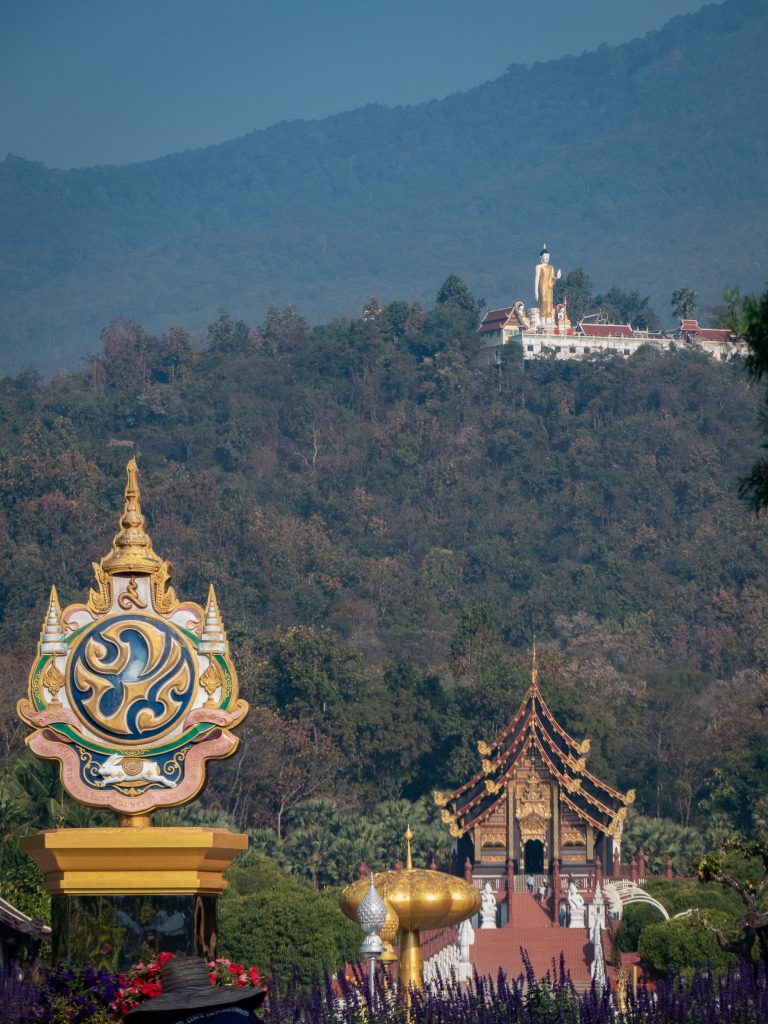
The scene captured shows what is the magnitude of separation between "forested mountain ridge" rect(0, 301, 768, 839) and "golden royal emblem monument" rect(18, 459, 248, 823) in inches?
2498

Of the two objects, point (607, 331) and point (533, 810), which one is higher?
point (607, 331)

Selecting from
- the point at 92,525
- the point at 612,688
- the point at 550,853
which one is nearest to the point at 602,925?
the point at 550,853

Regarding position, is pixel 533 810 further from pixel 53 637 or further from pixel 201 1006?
pixel 201 1006

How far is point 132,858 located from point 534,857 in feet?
200

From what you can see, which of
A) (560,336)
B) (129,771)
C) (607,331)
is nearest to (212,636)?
(129,771)

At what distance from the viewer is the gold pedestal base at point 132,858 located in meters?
13.8

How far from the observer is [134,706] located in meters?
14.1

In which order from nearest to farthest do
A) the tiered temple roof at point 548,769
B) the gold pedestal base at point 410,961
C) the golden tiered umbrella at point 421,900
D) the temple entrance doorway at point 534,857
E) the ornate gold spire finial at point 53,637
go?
1. the ornate gold spire finial at point 53,637
2. the gold pedestal base at point 410,961
3. the golden tiered umbrella at point 421,900
4. the tiered temple roof at point 548,769
5. the temple entrance doorway at point 534,857

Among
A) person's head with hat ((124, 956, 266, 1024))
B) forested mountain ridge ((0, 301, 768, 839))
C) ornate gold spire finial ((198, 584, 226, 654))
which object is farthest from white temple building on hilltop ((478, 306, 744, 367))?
person's head with hat ((124, 956, 266, 1024))

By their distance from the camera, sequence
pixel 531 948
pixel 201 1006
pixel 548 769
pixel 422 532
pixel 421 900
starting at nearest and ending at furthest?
pixel 201 1006 < pixel 421 900 < pixel 531 948 < pixel 548 769 < pixel 422 532

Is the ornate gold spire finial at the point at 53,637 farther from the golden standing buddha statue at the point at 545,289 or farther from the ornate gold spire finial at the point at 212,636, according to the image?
the golden standing buddha statue at the point at 545,289

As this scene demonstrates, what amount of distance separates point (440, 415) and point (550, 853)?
8575cm

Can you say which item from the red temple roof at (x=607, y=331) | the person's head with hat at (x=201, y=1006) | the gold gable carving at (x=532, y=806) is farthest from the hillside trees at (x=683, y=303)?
the person's head with hat at (x=201, y=1006)

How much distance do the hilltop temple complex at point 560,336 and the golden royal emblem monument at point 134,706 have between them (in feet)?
485
